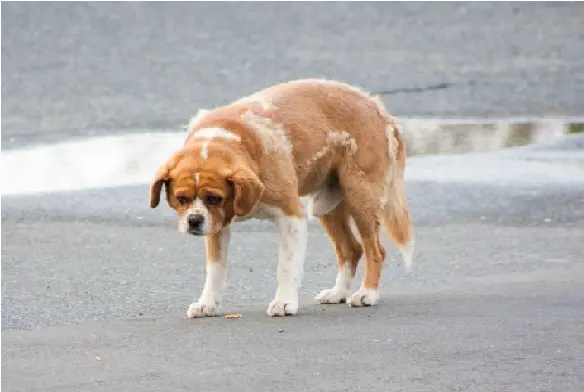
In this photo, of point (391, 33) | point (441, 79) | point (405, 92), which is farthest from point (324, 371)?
point (391, 33)

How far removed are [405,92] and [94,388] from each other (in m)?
10.8

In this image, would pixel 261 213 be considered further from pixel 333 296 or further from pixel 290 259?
pixel 333 296

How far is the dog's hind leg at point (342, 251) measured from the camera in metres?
7.59

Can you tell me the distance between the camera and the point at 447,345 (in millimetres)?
6074

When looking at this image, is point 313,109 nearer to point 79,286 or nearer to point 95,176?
point 79,286

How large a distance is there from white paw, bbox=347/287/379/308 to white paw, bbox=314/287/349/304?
0.18m

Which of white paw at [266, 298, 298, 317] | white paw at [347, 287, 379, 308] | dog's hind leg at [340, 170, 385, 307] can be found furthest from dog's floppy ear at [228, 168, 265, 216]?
white paw at [347, 287, 379, 308]

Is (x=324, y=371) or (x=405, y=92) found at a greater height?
(x=324, y=371)

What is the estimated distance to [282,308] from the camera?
6.96 m

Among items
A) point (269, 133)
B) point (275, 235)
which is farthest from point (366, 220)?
point (275, 235)

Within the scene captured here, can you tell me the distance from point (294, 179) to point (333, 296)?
84cm

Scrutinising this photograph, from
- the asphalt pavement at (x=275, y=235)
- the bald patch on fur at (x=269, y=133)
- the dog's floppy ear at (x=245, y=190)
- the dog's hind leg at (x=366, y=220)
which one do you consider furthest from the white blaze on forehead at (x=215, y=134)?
the asphalt pavement at (x=275, y=235)

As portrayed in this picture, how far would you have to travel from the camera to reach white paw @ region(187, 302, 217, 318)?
23.0 feet

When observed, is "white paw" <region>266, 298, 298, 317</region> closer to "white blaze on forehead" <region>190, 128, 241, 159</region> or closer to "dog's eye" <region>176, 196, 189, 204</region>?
"dog's eye" <region>176, 196, 189, 204</region>
